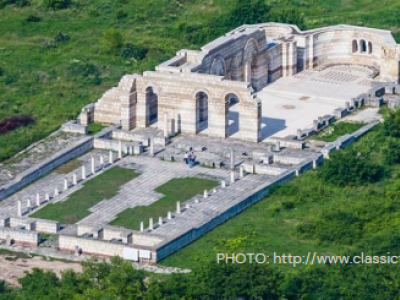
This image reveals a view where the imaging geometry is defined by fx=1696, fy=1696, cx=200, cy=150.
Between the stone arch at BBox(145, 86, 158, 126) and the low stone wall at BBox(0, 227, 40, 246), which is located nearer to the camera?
the low stone wall at BBox(0, 227, 40, 246)

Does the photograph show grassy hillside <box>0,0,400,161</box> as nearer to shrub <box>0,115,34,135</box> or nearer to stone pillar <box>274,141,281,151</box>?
shrub <box>0,115,34,135</box>

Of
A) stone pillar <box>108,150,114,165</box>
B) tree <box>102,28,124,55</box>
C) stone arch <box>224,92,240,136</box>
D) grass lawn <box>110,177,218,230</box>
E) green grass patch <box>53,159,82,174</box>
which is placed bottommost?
green grass patch <box>53,159,82,174</box>

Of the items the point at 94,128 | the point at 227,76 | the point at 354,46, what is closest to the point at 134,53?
the point at 227,76

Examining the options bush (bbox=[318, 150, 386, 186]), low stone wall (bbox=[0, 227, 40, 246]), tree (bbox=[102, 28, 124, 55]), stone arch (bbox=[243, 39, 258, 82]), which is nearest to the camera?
low stone wall (bbox=[0, 227, 40, 246])

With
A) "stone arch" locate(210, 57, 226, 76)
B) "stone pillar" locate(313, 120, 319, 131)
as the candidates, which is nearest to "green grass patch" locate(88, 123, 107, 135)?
"stone arch" locate(210, 57, 226, 76)

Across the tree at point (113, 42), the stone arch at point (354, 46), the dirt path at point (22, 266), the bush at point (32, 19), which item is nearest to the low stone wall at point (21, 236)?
the dirt path at point (22, 266)

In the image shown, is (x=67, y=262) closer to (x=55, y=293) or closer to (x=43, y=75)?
(x=55, y=293)
